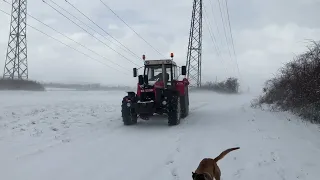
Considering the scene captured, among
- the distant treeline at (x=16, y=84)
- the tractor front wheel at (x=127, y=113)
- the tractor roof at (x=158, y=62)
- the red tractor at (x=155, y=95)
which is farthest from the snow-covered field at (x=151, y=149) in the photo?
the distant treeline at (x=16, y=84)

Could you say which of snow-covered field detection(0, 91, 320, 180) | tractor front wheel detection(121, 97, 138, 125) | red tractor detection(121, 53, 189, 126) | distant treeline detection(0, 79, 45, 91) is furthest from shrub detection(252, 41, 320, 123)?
distant treeline detection(0, 79, 45, 91)

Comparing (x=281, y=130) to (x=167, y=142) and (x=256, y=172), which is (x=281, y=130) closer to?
(x=167, y=142)

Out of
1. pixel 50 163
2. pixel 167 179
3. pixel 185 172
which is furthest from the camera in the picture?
pixel 50 163

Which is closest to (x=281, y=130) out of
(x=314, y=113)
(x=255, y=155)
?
(x=314, y=113)

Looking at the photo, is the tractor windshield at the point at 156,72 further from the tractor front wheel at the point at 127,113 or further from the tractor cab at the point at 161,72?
the tractor front wheel at the point at 127,113

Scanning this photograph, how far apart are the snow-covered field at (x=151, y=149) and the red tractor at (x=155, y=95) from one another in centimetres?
53

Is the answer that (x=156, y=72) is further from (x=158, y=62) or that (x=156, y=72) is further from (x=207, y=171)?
(x=207, y=171)

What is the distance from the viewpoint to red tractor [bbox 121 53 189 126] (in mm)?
11250

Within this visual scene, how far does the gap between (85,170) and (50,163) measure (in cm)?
88

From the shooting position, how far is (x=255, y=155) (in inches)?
258

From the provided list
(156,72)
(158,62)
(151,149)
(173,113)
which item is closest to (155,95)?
(173,113)

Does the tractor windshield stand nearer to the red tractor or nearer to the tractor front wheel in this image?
the red tractor

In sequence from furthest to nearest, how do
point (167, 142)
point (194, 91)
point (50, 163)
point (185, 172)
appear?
point (194, 91) < point (167, 142) < point (50, 163) < point (185, 172)

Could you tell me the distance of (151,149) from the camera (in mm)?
7566
